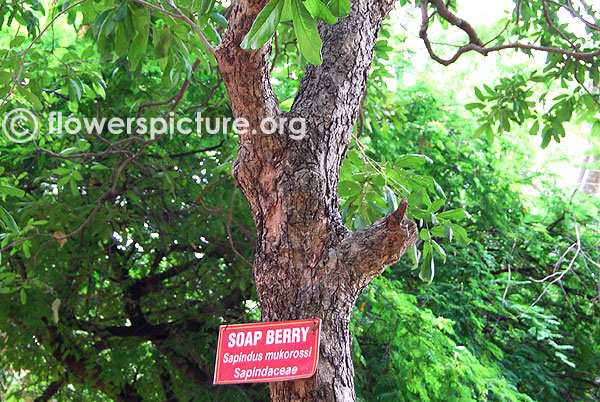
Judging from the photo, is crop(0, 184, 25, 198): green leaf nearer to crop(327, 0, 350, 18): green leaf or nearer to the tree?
the tree

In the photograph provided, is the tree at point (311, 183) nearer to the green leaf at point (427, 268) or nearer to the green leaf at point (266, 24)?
the green leaf at point (266, 24)

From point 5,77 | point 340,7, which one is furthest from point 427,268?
point 5,77

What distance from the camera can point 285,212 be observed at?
1831 mm

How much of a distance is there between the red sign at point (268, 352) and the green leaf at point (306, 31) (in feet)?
2.19

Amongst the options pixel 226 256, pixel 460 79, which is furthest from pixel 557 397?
pixel 460 79

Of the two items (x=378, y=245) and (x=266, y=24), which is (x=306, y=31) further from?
(x=378, y=245)

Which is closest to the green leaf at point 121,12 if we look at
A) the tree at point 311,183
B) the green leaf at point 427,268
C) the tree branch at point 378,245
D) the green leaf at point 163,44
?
the tree at point 311,183

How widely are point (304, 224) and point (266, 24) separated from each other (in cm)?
61

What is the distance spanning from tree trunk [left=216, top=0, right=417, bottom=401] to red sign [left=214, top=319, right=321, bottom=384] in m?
0.04

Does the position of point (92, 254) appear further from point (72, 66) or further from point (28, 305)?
point (72, 66)

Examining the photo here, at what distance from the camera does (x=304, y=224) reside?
182cm

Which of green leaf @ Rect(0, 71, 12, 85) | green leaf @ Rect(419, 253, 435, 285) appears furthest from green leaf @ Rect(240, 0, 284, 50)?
green leaf @ Rect(0, 71, 12, 85)

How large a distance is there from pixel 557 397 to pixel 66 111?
4.30m

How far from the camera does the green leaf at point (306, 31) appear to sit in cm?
139
